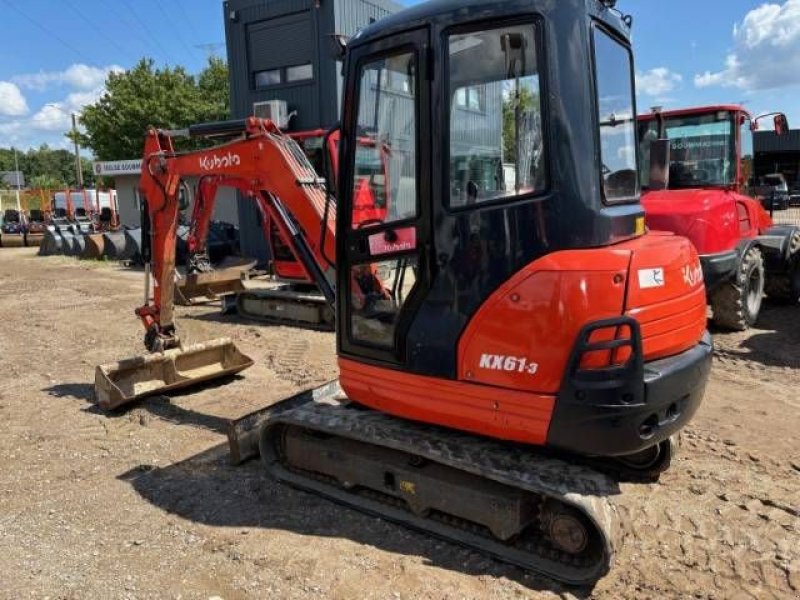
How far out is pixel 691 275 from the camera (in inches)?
137

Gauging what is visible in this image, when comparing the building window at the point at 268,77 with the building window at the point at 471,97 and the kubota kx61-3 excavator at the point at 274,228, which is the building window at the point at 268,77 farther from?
the building window at the point at 471,97

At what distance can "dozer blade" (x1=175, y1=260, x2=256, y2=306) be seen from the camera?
456 inches

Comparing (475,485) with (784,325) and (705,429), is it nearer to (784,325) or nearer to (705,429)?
(705,429)

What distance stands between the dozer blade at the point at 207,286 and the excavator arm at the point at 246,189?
5341 millimetres

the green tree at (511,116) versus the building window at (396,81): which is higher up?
the building window at (396,81)

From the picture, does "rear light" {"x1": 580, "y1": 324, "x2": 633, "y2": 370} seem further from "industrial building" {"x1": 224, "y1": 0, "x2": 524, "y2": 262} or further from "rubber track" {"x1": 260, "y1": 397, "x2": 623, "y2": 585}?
"industrial building" {"x1": 224, "y1": 0, "x2": 524, "y2": 262}

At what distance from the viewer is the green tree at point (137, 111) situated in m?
33.6

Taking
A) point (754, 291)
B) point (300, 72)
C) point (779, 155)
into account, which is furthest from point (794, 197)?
point (754, 291)

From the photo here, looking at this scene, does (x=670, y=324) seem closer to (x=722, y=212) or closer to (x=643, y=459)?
(x=643, y=459)

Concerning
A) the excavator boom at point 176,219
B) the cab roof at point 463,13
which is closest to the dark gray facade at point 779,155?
the excavator boom at point 176,219

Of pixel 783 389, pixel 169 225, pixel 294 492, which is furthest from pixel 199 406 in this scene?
Result: pixel 783 389

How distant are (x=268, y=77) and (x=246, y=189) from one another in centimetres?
1203

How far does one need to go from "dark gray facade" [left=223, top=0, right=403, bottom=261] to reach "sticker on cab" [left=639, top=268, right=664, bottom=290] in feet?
43.6

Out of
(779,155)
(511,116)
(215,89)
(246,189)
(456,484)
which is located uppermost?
(215,89)
